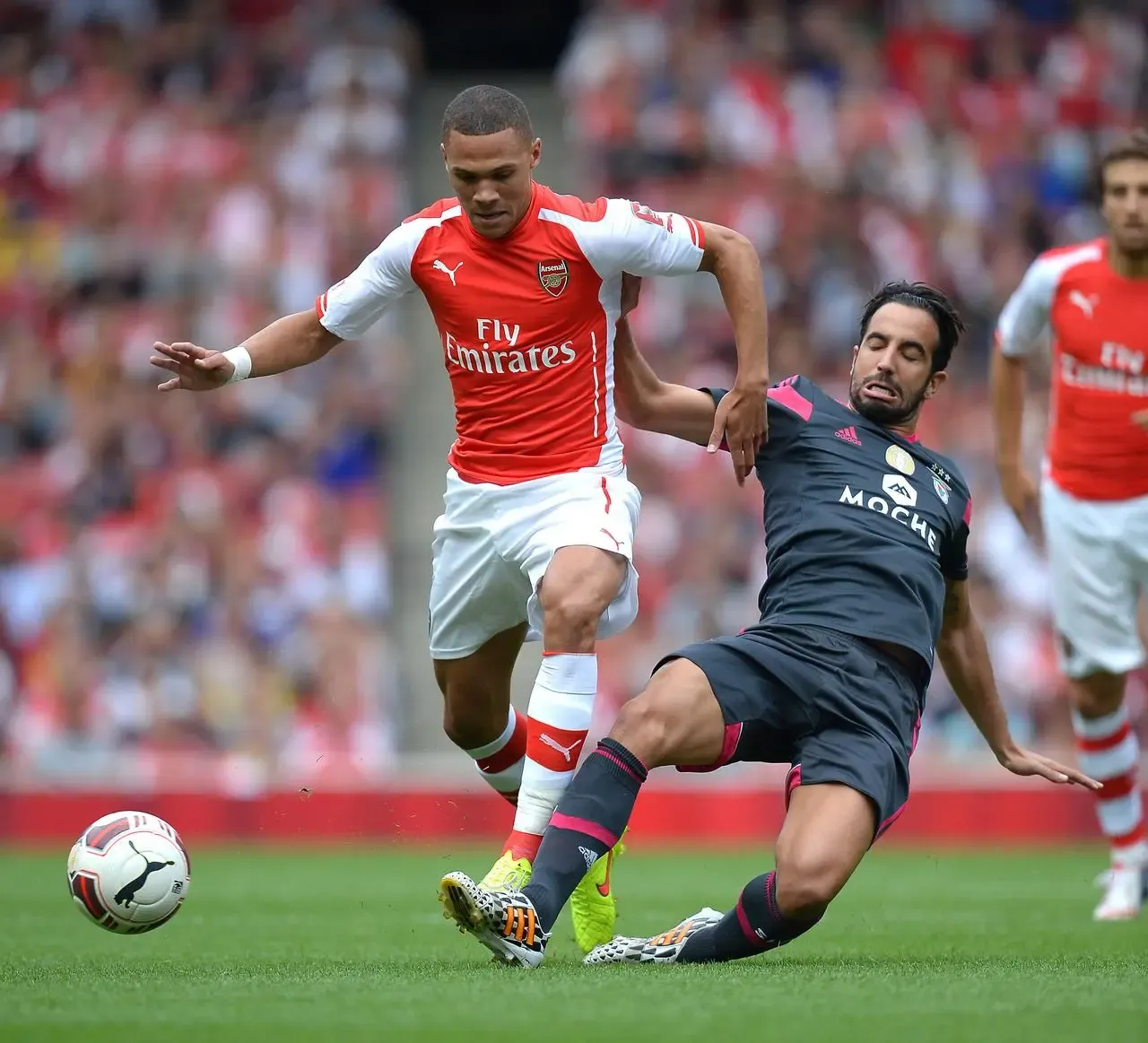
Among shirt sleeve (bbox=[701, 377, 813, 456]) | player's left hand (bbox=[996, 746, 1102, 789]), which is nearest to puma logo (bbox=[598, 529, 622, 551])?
shirt sleeve (bbox=[701, 377, 813, 456])

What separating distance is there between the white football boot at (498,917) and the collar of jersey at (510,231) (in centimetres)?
219

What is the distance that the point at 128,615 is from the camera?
14.1 m

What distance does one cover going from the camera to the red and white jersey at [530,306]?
6.23 meters

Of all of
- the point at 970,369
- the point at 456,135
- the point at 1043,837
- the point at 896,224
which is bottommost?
the point at 1043,837

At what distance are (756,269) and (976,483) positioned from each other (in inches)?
314

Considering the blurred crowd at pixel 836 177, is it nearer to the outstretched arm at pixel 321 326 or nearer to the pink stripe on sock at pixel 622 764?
the outstretched arm at pixel 321 326

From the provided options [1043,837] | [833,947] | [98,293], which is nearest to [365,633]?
[98,293]

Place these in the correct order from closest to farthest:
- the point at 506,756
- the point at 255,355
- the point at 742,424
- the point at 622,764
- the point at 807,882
→ the point at 807,882 < the point at 622,764 < the point at 742,424 < the point at 255,355 < the point at 506,756

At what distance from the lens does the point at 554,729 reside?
19.2 ft

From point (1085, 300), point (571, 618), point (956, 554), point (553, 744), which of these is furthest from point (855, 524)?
point (1085, 300)

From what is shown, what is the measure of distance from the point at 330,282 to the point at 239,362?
9116 millimetres

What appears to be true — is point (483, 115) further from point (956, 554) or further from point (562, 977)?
point (562, 977)

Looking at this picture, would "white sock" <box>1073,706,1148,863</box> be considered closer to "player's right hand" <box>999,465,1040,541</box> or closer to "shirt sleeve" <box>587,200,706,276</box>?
"player's right hand" <box>999,465,1040,541</box>

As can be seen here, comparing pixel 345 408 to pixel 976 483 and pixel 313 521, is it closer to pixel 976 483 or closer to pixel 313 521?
pixel 313 521
